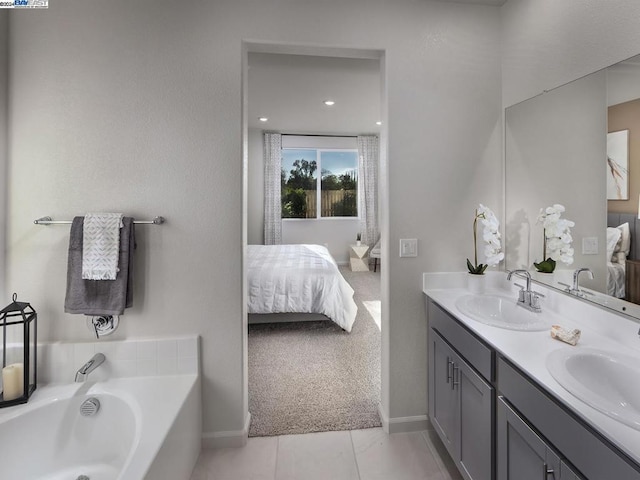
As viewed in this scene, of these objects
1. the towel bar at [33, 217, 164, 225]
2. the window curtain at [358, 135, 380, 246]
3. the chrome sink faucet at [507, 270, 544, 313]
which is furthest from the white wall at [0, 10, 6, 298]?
the window curtain at [358, 135, 380, 246]

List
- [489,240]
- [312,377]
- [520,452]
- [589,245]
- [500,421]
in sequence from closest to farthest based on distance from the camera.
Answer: [520,452] → [500,421] → [589,245] → [489,240] → [312,377]

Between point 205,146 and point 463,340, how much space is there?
169 cm

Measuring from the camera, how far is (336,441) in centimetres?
193

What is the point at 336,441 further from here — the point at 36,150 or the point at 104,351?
the point at 36,150

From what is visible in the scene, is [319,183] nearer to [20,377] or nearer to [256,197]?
[256,197]

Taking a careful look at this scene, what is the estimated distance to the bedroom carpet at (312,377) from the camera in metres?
2.10

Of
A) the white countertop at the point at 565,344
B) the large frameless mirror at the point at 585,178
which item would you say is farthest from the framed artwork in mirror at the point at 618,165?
the white countertop at the point at 565,344

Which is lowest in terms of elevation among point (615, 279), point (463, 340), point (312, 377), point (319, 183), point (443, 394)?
point (312, 377)

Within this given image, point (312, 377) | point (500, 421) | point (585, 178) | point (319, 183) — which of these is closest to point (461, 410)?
point (500, 421)

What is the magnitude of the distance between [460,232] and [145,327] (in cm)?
198

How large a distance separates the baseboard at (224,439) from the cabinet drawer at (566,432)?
4.87 ft

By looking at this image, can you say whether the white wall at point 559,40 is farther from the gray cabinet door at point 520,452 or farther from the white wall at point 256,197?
the white wall at point 256,197

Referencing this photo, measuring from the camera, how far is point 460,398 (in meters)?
1.54

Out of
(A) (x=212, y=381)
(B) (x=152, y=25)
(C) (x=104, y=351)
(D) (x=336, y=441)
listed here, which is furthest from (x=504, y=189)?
(C) (x=104, y=351)
